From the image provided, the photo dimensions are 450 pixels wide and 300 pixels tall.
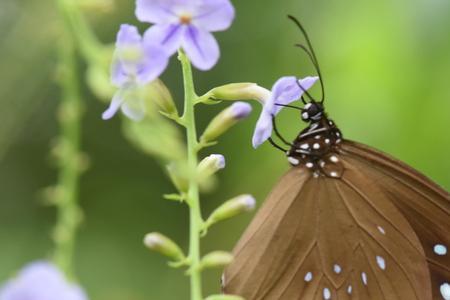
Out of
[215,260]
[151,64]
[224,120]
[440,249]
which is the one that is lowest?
[440,249]

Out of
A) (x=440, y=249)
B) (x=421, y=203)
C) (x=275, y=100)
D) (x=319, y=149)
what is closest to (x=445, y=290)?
(x=440, y=249)

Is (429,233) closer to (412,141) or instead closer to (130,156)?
(412,141)

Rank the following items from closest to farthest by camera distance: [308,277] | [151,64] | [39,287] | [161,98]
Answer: [39,287], [151,64], [161,98], [308,277]

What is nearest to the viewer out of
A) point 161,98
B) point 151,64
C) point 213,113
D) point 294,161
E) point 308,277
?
point 151,64

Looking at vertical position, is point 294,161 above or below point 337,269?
above

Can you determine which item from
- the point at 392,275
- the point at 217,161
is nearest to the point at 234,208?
the point at 217,161

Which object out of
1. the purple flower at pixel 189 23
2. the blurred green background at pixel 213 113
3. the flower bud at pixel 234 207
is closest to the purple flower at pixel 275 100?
the flower bud at pixel 234 207

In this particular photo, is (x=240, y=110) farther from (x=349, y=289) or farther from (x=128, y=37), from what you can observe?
(x=349, y=289)
